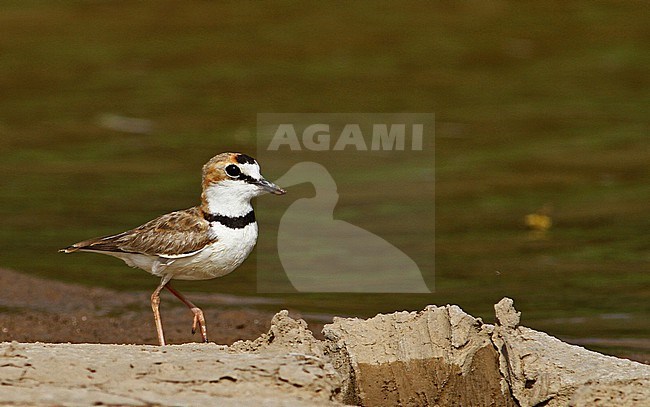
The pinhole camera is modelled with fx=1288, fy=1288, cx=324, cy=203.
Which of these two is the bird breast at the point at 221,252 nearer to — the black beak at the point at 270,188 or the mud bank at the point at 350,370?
the black beak at the point at 270,188

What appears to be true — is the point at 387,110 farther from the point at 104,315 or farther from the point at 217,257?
the point at 217,257

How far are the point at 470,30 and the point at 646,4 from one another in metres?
3.14

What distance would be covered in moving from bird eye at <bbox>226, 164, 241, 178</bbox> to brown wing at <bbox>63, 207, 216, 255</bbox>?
290mm

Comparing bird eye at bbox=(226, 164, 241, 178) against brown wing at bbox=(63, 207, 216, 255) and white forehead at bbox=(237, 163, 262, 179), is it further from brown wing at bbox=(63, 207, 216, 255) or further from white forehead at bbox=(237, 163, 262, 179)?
brown wing at bbox=(63, 207, 216, 255)

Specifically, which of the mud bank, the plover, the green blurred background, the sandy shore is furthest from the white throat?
the green blurred background

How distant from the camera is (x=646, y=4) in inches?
790

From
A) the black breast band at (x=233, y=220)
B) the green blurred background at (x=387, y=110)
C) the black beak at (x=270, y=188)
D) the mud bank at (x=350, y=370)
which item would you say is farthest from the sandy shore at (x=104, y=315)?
the mud bank at (x=350, y=370)

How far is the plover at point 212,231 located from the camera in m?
6.99

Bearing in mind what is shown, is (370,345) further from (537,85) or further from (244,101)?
(537,85)

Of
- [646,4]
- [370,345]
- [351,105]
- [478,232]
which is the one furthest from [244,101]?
[370,345]

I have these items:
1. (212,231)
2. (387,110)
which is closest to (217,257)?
(212,231)

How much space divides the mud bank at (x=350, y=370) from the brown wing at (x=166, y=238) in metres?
1.02

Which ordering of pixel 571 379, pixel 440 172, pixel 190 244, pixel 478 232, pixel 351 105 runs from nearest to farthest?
pixel 571 379, pixel 190 244, pixel 478 232, pixel 440 172, pixel 351 105

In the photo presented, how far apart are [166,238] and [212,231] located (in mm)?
274
